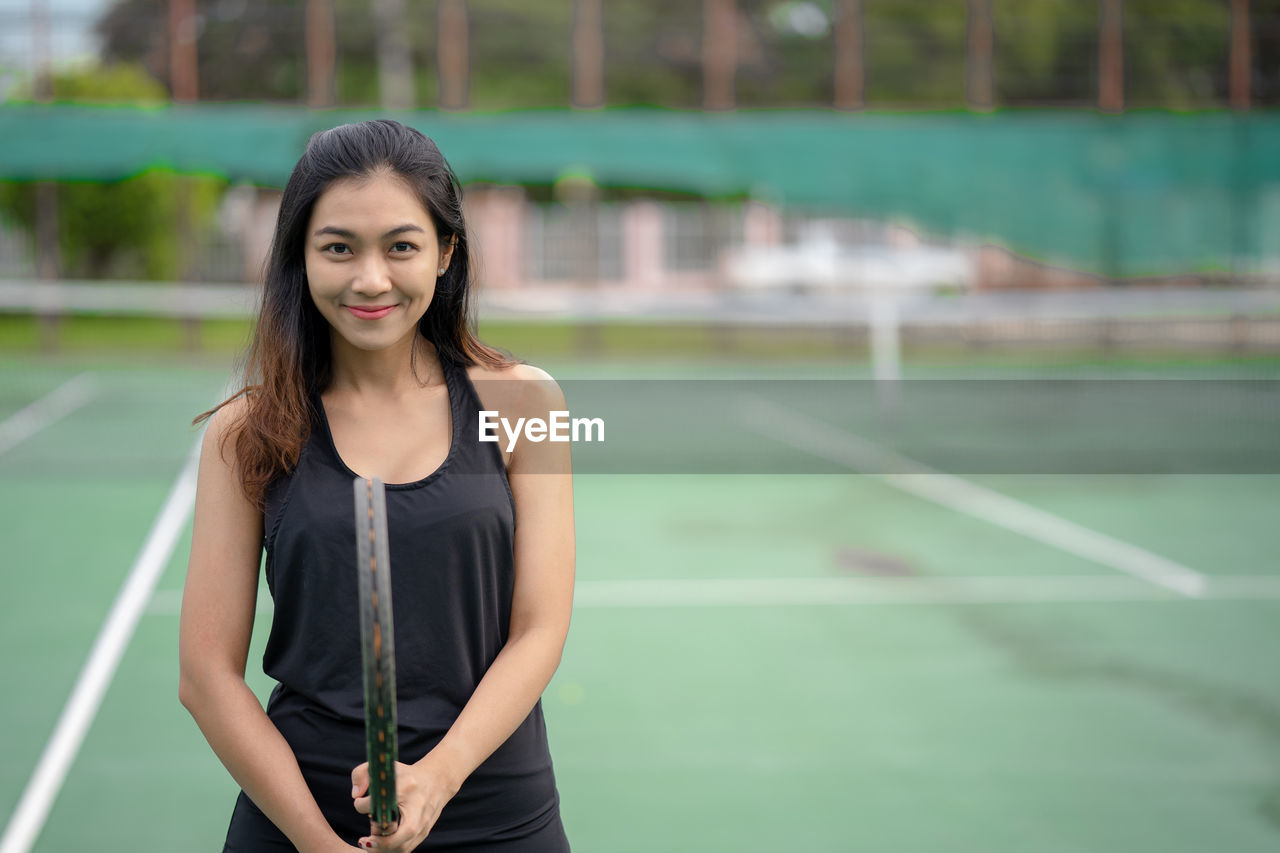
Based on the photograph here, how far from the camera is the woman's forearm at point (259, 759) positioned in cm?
171

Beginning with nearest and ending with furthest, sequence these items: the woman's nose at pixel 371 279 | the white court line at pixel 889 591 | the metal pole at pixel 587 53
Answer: the woman's nose at pixel 371 279 → the white court line at pixel 889 591 → the metal pole at pixel 587 53

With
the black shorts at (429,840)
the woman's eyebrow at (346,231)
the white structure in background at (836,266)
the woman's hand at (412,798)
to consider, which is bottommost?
the black shorts at (429,840)

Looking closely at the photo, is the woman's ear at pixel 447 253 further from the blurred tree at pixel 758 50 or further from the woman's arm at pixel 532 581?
the blurred tree at pixel 758 50

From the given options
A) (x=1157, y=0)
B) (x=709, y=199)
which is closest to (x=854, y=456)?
(x=709, y=199)

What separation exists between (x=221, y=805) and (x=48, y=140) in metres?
14.8

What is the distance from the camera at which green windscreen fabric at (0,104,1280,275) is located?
1720 cm

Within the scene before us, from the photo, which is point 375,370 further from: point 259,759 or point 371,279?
point 259,759

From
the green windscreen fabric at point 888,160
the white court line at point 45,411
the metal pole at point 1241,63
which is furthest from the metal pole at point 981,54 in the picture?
the white court line at point 45,411

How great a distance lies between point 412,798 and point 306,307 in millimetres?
650

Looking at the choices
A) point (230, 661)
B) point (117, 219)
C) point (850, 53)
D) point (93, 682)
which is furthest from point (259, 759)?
point (117, 219)

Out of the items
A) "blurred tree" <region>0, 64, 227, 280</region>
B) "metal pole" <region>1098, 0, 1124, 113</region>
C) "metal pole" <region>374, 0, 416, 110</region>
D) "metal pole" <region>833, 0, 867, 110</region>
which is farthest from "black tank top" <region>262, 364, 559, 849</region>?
"metal pole" <region>374, 0, 416, 110</region>

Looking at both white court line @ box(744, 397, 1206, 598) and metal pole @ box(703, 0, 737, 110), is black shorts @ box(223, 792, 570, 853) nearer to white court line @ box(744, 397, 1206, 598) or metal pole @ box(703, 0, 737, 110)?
white court line @ box(744, 397, 1206, 598)

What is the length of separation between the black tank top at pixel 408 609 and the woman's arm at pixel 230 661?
0.15ft

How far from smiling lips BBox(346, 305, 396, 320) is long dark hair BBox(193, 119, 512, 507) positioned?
0.11 metres
